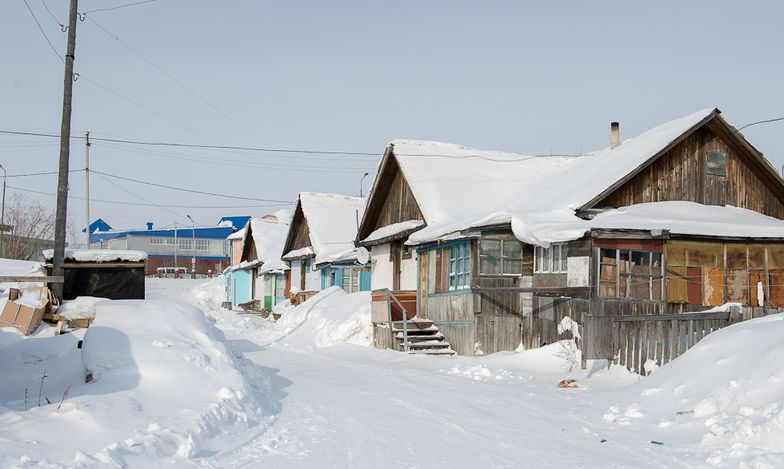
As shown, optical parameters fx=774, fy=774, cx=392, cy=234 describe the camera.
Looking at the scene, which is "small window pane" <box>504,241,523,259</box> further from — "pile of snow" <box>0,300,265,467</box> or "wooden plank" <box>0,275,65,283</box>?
"wooden plank" <box>0,275,65,283</box>

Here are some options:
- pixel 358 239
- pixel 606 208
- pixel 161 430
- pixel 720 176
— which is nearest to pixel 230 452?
pixel 161 430

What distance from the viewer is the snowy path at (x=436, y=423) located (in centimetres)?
858

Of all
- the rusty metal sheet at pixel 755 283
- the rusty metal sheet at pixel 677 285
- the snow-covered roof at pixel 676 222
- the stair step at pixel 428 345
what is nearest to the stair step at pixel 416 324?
the stair step at pixel 428 345

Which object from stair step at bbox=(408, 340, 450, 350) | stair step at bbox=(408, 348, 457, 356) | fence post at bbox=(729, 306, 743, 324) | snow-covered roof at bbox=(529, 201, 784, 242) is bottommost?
stair step at bbox=(408, 348, 457, 356)

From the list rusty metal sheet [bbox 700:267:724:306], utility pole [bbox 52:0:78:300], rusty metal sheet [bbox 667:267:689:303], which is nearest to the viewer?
utility pole [bbox 52:0:78:300]

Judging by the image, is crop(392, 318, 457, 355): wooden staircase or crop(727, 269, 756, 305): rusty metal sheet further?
crop(392, 318, 457, 355): wooden staircase

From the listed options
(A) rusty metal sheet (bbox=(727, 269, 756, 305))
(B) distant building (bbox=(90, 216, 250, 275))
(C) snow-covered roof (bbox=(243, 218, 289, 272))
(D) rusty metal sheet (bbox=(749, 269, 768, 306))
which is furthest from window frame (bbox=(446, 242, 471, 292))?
(B) distant building (bbox=(90, 216, 250, 275))

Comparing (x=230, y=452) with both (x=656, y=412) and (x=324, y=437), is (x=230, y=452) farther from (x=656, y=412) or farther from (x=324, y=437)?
(x=656, y=412)

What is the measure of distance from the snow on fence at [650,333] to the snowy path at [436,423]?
0.96m

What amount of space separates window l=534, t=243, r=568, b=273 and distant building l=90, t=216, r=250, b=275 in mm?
81914

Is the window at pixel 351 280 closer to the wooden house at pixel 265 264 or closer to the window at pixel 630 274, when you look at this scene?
the wooden house at pixel 265 264

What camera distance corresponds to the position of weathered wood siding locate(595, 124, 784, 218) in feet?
71.8

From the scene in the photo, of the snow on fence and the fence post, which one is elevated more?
the fence post

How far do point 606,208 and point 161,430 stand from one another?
51.5 ft
